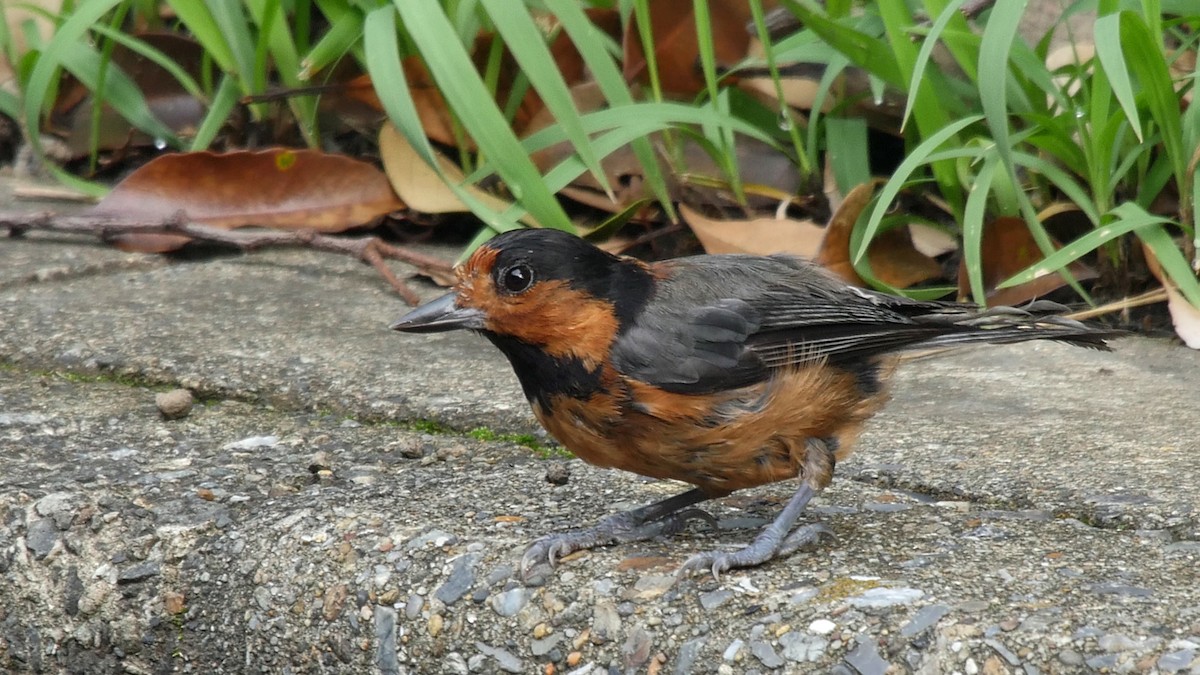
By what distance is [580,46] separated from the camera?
396cm

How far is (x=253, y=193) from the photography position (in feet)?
15.6

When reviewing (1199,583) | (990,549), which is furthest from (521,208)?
(1199,583)

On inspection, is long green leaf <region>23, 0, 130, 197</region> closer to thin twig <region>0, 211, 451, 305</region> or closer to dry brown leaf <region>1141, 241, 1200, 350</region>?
thin twig <region>0, 211, 451, 305</region>

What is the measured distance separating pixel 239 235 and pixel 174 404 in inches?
51.2

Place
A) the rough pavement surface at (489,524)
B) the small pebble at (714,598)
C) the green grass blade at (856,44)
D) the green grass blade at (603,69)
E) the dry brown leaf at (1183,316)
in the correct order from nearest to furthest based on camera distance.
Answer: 1. the rough pavement surface at (489,524)
2. the small pebble at (714,598)
3. the dry brown leaf at (1183,316)
4. the green grass blade at (856,44)
5. the green grass blade at (603,69)

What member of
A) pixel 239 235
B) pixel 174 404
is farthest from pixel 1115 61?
pixel 239 235

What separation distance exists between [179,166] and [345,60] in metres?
0.63

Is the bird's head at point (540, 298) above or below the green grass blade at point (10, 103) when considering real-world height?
above

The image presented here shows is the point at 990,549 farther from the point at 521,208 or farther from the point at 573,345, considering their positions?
the point at 521,208

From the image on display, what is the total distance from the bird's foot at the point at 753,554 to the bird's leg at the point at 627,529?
209mm

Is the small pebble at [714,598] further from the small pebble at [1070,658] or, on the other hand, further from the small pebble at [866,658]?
the small pebble at [1070,658]

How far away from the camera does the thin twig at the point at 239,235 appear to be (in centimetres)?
442

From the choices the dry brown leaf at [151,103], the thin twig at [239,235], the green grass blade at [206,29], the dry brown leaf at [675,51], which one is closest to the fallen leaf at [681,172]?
the dry brown leaf at [675,51]

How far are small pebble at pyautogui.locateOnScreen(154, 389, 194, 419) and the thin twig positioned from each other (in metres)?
0.99
